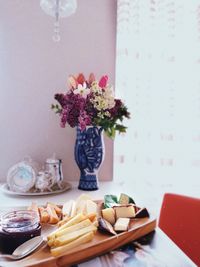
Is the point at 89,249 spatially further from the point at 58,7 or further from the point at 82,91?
the point at 58,7

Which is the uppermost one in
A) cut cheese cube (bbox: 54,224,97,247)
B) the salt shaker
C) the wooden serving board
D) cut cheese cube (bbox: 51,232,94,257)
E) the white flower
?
the white flower

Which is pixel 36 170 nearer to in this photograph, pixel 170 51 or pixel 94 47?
pixel 94 47

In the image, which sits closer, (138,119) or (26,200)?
(26,200)

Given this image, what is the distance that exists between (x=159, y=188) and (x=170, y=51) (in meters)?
0.69

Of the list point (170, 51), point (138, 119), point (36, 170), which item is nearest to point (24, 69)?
point (36, 170)

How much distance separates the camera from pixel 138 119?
1.41 m

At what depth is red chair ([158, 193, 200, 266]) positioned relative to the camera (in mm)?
992

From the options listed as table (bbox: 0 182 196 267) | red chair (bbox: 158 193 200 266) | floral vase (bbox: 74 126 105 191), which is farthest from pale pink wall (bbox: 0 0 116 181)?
table (bbox: 0 182 196 267)

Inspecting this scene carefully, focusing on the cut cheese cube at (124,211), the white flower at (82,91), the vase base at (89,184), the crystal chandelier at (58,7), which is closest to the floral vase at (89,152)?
the vase base at (89,184)

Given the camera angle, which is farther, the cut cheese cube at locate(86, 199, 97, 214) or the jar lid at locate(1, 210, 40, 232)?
the cut cheese cube at locate(86, 199, 97, 214)

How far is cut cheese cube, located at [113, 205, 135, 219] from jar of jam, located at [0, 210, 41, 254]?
21cm

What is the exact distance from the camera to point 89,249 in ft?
1.96

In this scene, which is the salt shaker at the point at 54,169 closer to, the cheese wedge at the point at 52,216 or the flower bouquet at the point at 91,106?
the flower bouquet at the point at 91,106

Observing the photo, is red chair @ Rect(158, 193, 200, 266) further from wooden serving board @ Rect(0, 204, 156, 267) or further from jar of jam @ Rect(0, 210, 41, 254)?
jar of jam @ Rect(0, 210, 41, 254)
